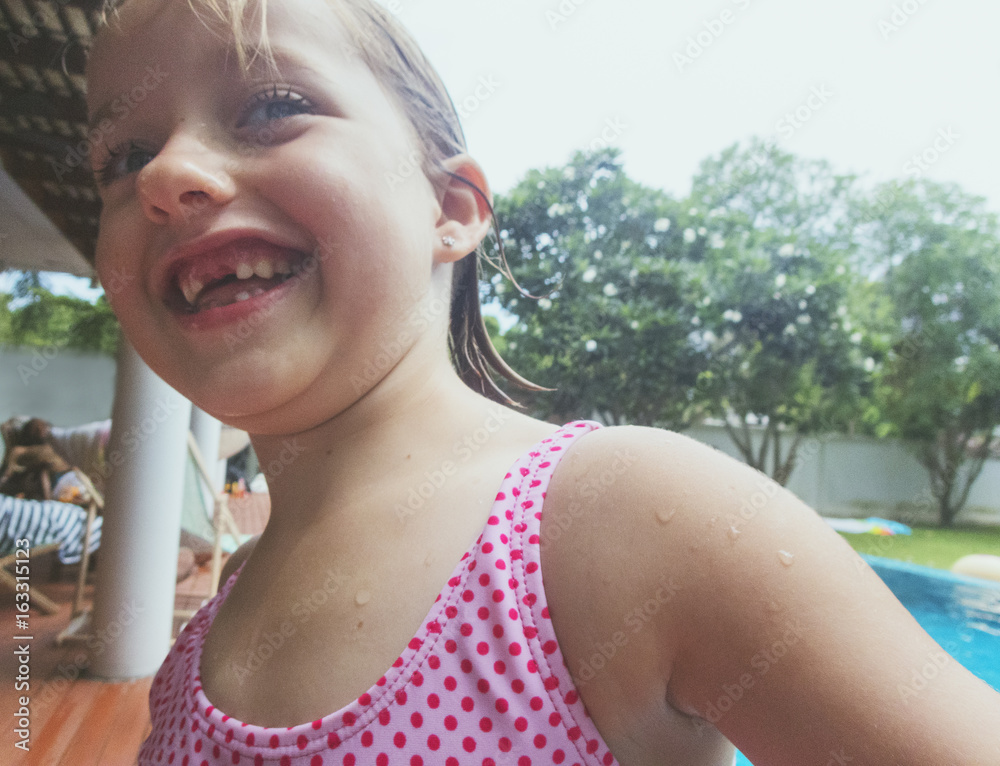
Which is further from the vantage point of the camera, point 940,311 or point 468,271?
point 940,311

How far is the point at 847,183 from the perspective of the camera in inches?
523

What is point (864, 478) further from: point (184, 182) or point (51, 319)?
point (184, 182)

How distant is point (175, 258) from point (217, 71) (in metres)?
0.18

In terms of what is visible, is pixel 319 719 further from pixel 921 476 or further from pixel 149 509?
pixel 921 476

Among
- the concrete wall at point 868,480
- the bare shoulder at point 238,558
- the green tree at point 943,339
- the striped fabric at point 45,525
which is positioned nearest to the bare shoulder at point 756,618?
the bare shoulder at point 238,558

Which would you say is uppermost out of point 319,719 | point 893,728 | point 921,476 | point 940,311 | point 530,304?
point 893,728

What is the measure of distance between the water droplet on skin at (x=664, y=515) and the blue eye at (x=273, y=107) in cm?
47

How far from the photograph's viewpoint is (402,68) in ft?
2.30

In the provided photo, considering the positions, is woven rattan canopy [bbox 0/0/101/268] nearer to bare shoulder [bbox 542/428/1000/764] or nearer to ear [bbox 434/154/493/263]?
ear [bbox 434/154/493/263]

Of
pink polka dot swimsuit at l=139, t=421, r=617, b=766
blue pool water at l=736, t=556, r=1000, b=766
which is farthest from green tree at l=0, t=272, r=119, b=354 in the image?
blue pool water at l=736, t=556, r=1000, b=766

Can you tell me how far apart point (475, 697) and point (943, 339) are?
13.8 metres

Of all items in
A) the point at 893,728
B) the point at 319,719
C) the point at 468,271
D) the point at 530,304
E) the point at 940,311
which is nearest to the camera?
the point at 893,728

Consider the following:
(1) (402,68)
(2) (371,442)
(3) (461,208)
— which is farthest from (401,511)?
(1) (402,68)

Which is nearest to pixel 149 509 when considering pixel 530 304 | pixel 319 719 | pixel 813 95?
pixel 319 719
